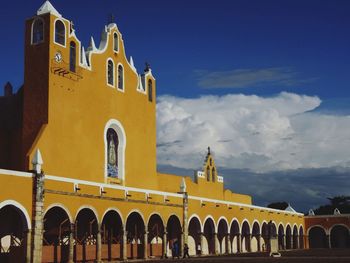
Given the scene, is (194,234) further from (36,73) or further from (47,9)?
(47,9)

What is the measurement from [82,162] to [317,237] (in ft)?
134

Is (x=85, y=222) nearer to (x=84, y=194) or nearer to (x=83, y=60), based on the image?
(x=84, y=194)

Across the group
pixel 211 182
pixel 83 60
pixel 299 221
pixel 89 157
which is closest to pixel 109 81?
pixel 83 60

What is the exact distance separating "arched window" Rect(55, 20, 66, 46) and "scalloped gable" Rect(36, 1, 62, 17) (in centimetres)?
48

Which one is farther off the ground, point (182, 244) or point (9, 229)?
point (9, 229)

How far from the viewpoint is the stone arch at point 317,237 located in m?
64.2

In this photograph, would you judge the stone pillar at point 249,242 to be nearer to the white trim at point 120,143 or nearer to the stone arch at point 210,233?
the stone arch at point 210,233

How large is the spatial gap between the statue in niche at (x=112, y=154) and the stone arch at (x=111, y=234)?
2.79 meters

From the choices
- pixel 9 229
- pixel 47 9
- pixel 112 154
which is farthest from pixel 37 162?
pixel 47 9

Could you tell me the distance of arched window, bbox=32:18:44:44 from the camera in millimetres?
31672

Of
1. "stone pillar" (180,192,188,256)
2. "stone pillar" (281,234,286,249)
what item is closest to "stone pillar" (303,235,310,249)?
"stone pillar" (281,234,286,249)

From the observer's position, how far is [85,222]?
31625 millimetres

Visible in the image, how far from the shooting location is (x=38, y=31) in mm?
31953

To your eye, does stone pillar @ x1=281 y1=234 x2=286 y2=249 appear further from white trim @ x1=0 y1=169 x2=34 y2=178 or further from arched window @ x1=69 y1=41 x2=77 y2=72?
white trim @ x1=0 y1=169 x2=34 y2=178
